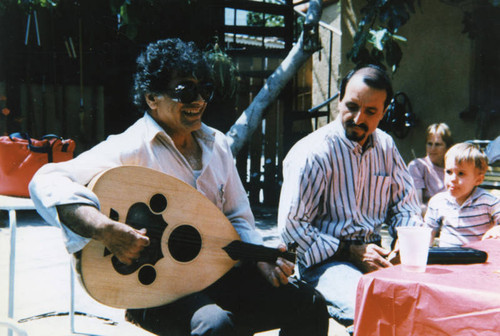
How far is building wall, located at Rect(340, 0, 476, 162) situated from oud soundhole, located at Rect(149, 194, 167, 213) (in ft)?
16.5

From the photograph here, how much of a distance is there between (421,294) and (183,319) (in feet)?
2.79

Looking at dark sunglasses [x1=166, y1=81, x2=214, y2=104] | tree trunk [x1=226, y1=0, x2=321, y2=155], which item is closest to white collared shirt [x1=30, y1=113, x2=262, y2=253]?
dark sunglasses [x1=166, y1=81, x2=214, y2=104]

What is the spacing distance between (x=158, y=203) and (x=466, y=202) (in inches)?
79.0

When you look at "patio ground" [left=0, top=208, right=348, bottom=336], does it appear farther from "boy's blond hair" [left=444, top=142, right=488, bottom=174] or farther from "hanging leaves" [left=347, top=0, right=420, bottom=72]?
"hanging leaves" [left=347, top=0, right=420, bottom=72]

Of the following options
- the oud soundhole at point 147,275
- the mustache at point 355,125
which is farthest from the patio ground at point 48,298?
the mustache at point 355,125

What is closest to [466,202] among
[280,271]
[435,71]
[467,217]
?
[467,217]

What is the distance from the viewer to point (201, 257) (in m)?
1.94

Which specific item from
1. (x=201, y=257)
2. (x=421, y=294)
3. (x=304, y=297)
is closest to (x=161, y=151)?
(x=201, y=257)

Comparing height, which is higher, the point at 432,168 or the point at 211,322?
the point at 432,168

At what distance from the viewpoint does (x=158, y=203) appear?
185 centimetres

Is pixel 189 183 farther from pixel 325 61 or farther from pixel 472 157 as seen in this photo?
pixel 325 61

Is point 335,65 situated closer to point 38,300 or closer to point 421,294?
point 38,300

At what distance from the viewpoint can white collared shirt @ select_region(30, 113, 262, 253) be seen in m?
1.66

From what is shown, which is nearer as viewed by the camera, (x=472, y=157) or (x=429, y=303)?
(x=429, y=303)
